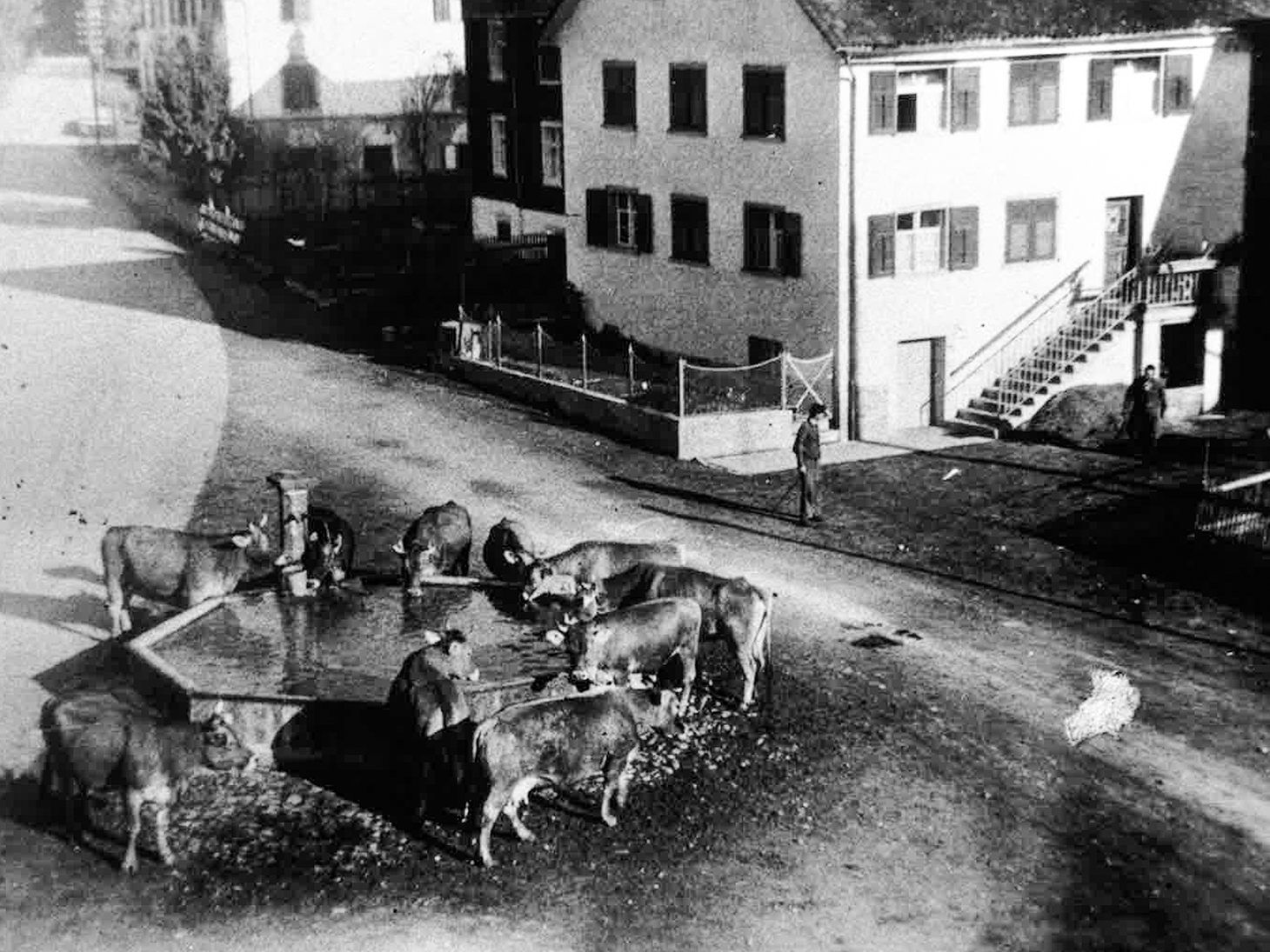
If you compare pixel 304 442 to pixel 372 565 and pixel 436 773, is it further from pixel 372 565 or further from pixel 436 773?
pixel 436 773

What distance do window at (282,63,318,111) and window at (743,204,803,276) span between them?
3717 centimetres

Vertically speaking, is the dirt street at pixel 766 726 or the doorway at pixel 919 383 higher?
the doorway at pixel 919 383

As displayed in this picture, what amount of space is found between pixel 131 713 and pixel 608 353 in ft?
91.1

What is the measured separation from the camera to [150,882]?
55.7 ft

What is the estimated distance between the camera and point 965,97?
3872cm

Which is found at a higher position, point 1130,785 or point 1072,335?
point 1072,335

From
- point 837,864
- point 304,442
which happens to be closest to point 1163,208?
point 304,442

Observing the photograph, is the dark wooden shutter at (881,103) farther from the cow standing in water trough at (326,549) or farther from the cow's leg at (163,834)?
the cow's leg at (163,834)

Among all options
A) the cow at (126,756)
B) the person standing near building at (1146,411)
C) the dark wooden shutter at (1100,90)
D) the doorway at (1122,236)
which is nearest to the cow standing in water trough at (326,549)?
the cow at (126,756)

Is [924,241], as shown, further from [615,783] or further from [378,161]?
[378,161]

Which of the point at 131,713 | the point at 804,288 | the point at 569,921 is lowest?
the point at 569,921

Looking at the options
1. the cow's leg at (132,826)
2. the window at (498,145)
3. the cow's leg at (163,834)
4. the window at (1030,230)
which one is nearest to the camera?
the cow's leg at (132,826)

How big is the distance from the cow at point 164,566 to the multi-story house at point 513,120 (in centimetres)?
3089

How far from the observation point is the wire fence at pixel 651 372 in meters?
36.9
